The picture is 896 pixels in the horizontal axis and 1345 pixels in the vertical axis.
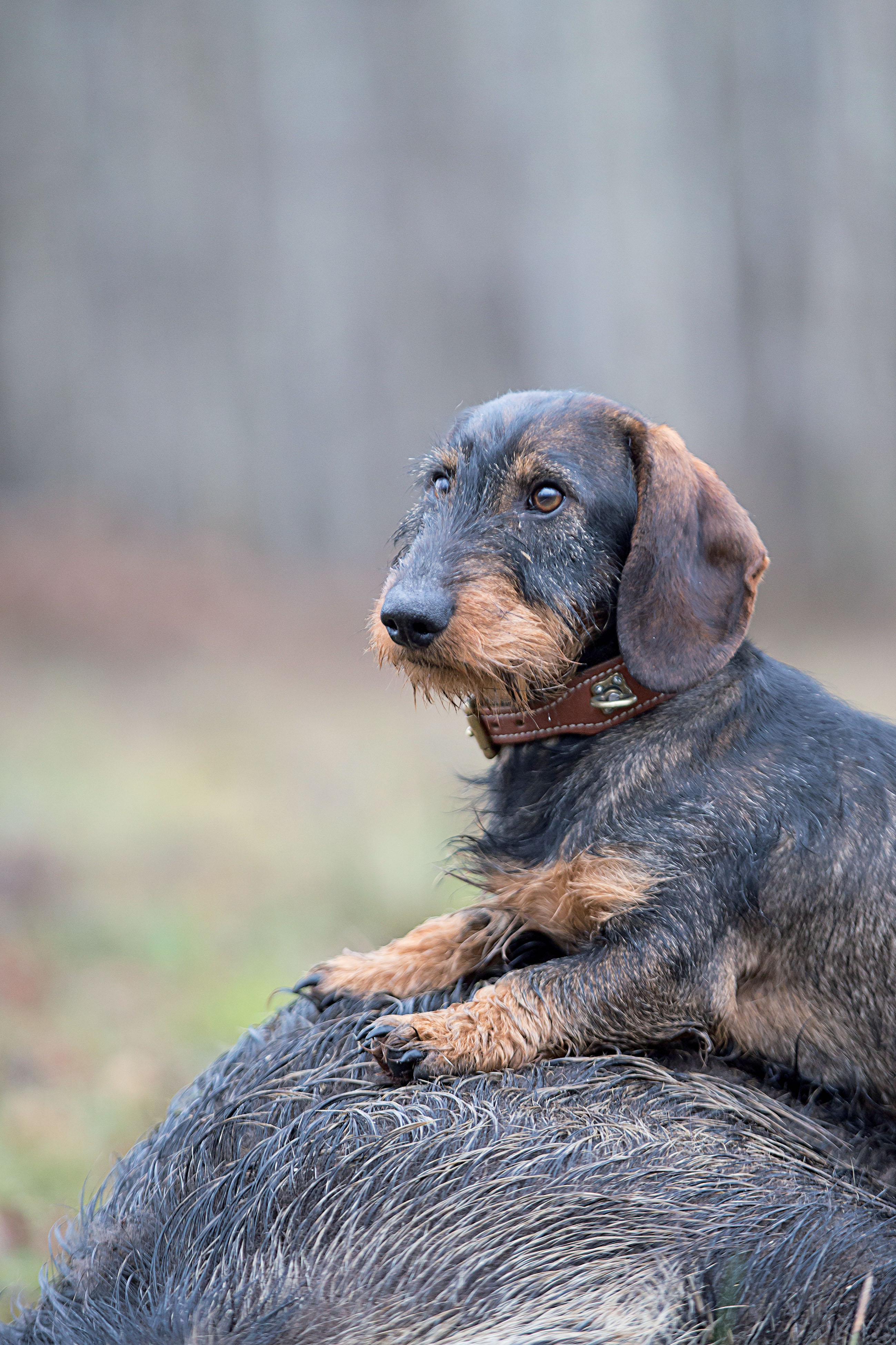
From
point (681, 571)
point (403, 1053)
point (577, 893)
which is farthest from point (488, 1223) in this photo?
point (681, 571)

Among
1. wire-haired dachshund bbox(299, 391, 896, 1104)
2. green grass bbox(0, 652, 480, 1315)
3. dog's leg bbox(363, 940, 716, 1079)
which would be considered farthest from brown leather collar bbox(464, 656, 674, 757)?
green grass bbox(0, 652, 480, 1315)

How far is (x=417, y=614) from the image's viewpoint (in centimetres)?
331

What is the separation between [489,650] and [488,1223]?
1.36m

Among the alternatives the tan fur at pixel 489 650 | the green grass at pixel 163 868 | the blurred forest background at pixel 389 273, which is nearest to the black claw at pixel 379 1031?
the tan fur at pixel 489 650

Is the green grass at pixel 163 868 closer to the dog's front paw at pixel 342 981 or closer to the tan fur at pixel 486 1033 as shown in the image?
the dog's front paw at pixel 342 981

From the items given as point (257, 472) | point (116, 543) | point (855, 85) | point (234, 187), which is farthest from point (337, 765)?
point (855, 85)

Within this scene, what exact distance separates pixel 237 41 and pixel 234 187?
1.94m

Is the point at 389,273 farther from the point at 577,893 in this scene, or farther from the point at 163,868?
the point at 577,893

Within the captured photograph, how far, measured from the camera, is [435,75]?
19203 millimetres

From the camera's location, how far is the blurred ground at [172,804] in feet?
20.3

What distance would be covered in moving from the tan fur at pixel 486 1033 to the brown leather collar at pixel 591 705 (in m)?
0.71

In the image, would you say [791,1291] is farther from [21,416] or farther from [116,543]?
[21,416]

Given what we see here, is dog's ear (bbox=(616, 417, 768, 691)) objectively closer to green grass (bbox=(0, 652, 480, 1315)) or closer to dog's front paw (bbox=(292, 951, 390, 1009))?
dog's front paw (bbox=(292, 951, 390, 1009))

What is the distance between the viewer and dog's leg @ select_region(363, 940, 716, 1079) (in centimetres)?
298
